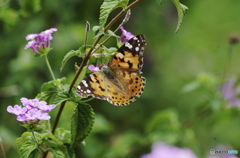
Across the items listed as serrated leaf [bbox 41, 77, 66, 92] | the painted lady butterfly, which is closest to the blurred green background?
the painted lady butterfly

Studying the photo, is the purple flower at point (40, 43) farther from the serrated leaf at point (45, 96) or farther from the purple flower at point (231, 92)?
the purple flower at point (231, 92)

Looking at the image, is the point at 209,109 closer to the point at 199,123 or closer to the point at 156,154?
the point at 199,123

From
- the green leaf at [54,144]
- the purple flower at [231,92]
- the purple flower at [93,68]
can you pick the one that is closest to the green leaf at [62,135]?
the green leaf at [54,144]

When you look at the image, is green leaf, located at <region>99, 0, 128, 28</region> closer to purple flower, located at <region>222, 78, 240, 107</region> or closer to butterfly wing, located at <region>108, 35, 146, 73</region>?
butterfly wing, located at <region>108, 35, 146, 73</region>

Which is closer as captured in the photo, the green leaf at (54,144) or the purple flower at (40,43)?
the green leaf at (54,144)

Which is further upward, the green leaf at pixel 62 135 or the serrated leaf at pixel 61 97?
the serrated leaf at pixel 61 97

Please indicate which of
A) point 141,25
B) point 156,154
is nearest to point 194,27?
point 141,25
